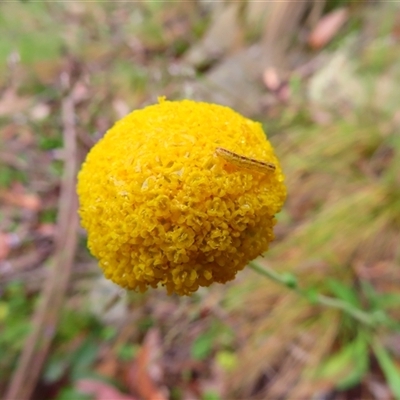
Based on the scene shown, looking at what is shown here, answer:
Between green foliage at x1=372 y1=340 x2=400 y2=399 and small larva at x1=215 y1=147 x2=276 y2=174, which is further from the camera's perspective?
green foliage at x1=372 y1=340 x2=400 y2=399

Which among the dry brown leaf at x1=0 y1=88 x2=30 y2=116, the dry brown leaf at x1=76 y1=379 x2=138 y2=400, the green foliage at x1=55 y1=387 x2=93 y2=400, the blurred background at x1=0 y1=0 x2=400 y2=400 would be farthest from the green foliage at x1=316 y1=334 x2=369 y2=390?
the dry brown leaf at x1=0 y1=88 x2=30 y2=116

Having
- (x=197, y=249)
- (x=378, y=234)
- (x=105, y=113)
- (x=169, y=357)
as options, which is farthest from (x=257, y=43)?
(x=197, y=249)

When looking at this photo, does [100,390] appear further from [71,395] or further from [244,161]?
[244,161]

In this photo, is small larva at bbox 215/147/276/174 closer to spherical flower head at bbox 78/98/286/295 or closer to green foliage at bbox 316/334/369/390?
spherical flower head at bbox 78/98/286/295

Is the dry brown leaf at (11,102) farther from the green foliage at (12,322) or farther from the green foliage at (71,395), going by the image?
the green foliage at (71,395)

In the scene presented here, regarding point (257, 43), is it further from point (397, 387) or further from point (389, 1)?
point (397, 387)

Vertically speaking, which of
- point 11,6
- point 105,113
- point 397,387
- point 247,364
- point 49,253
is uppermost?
point 11,6
